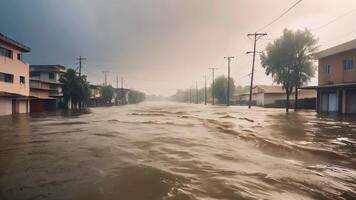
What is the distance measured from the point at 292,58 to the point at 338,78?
15.7m

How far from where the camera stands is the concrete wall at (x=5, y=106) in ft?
106

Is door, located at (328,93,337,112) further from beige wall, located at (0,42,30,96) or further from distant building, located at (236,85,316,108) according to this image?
beige wall, located at (0,42,30,96)

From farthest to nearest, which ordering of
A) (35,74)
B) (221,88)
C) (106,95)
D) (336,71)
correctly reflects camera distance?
1. (221,88)
2. (106,95)
3. (35,74)
4. (336,71)

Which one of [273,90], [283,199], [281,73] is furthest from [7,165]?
[273,90]

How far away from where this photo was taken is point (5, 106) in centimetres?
3294

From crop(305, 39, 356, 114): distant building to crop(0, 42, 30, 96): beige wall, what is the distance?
3962 centimetres

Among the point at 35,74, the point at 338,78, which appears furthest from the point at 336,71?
the point at 35,74

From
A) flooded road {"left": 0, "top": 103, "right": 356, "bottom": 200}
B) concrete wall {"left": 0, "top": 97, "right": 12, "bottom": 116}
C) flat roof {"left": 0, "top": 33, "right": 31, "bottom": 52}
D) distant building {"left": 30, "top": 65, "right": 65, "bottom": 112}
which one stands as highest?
flat roof {"left": 0, "top": 33, "right": 31, "bottom": 52}

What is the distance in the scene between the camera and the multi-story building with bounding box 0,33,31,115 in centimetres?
3259

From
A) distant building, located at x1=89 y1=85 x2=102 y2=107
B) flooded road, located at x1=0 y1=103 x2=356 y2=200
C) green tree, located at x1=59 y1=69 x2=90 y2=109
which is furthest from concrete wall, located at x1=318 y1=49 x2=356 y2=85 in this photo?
distant building, located at x1=89 y1=85 x2=102 y2=107

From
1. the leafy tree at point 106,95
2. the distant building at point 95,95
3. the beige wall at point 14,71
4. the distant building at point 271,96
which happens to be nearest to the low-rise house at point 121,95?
the distant building at point 95,95

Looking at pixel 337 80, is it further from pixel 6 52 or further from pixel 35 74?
pixel 35 74

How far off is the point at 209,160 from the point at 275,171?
1917mm

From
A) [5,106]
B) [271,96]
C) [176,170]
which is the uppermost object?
[271,96]
